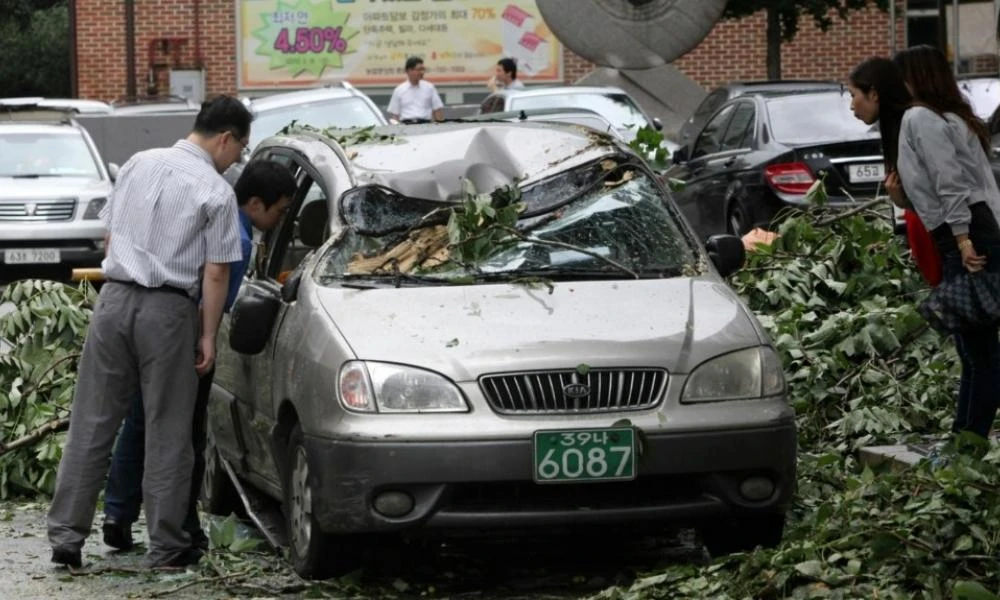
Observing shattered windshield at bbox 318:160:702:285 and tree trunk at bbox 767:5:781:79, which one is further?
tree trunk at bbox 767:5:781:79

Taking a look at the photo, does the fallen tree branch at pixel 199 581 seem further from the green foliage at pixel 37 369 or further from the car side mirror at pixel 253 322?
the green foliage at pixel 37 369

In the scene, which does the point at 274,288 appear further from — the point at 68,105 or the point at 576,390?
the point at 68,105

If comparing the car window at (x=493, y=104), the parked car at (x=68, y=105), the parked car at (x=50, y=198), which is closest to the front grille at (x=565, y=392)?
the parked car at (x=50, y=198)

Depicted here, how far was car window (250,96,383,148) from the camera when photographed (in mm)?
22500

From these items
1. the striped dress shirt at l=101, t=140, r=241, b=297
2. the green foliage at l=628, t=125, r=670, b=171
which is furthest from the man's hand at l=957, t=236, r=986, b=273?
the green foliage at l=628, t=125, r=670, b=171

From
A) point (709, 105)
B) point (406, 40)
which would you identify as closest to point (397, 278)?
point (709, 105)

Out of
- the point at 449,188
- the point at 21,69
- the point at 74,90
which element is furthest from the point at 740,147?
the point at 21,69

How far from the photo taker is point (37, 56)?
193ft

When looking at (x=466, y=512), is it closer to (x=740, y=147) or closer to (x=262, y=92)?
(x=740, y=147)

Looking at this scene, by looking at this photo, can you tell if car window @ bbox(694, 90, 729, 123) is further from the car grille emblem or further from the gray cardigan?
the car grille emblem

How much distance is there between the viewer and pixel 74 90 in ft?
140

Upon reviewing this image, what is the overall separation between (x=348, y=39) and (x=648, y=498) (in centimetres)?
3411

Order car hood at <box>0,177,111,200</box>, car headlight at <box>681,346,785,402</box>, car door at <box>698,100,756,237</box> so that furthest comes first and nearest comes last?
car hood at <box>0,177,111,200</box> < car door at <box>698,100,756,237</box> < car headlight at <box>681,346,785,402</box>

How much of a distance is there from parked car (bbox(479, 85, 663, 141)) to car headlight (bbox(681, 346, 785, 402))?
14944 mm
